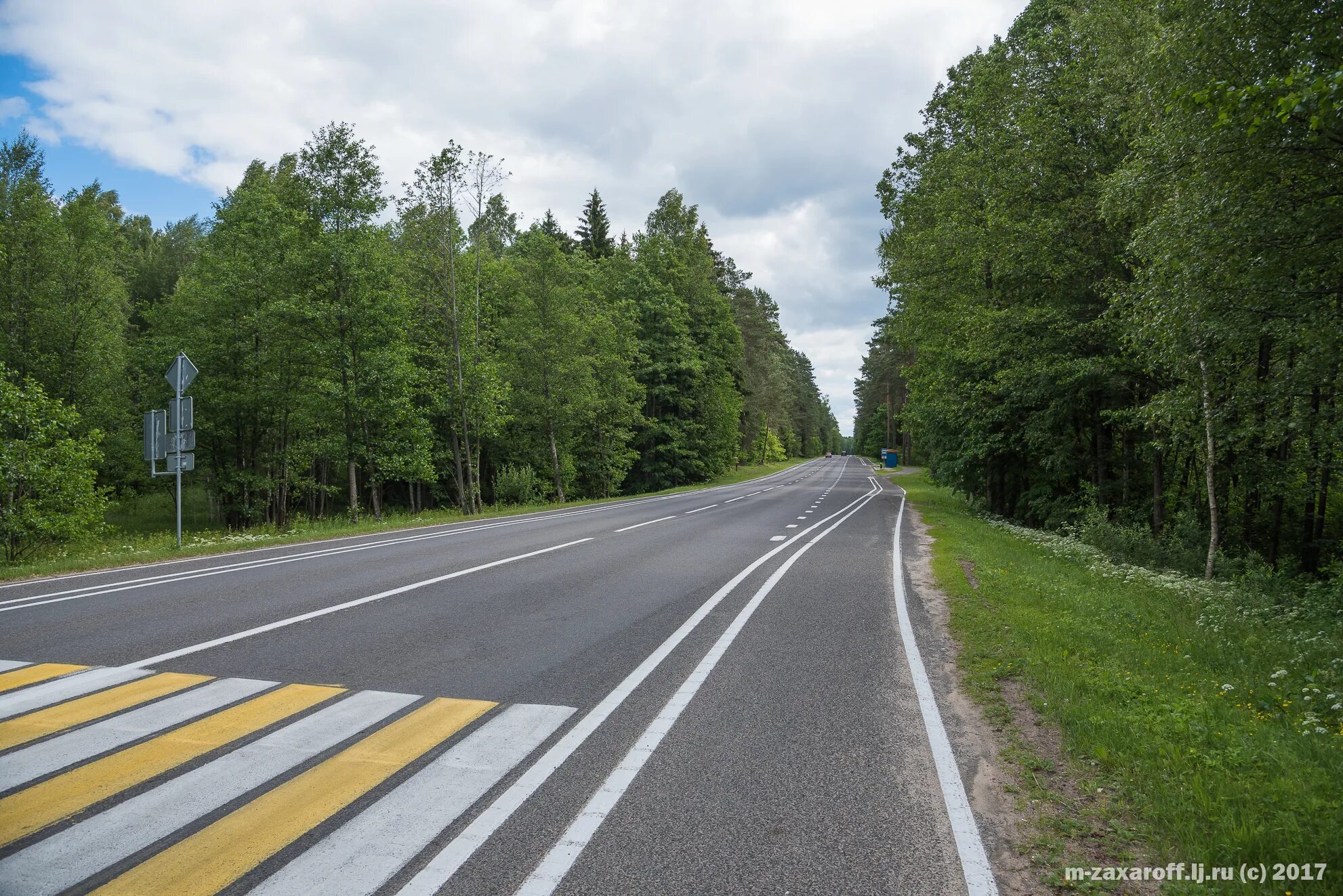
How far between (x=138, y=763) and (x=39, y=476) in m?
15.5

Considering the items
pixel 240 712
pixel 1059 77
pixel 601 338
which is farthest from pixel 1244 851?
pixel 601 338

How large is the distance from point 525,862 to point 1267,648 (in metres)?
7.45

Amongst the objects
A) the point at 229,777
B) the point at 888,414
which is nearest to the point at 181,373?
the point at 229,777

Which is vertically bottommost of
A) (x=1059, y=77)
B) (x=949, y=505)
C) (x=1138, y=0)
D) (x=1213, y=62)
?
(x=949, y=505)

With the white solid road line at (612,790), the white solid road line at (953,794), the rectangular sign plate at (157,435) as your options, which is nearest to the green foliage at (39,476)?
the rectangular sign plate at (157,435)

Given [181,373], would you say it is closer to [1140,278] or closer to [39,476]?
[39,476]

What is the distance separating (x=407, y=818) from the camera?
10.1 feet

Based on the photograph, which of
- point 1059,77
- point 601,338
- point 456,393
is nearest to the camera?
point 1059,77

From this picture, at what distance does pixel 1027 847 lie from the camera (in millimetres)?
3033

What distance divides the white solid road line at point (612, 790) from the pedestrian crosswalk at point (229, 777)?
544 millimetres

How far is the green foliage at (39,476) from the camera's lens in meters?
13.8

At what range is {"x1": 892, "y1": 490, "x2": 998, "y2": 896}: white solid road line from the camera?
279 cm

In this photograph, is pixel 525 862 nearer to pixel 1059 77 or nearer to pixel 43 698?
pixel 43 698

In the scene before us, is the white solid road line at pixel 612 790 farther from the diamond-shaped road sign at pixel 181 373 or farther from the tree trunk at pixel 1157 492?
the tree trunk at pixel 1157 492
